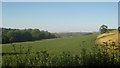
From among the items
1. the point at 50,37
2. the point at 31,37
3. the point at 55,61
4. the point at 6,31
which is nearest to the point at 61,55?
the point at 55,61

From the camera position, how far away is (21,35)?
1390 cm

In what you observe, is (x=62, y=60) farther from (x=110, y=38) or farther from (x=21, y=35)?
(x=21, y=35)

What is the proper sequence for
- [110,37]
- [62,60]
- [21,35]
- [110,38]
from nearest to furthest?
[62,60] → [110,38] → [110,37] → [21,35]

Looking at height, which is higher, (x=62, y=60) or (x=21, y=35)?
(x=62, y=60)

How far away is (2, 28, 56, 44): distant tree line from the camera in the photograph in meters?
12.6

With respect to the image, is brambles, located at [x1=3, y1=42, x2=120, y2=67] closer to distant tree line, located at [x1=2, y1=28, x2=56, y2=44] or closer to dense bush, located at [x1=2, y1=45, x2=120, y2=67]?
dense bush, located at [x1=2, y1=45, x2=120, y2=67]

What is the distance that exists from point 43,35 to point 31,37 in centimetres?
107

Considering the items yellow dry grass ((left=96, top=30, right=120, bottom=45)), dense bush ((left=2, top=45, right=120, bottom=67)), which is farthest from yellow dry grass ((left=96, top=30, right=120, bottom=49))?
dense bush ((left=2, top=45, right=120, bottom=67))

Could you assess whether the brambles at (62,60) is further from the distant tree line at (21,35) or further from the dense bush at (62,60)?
the distant tree line at (21,35)

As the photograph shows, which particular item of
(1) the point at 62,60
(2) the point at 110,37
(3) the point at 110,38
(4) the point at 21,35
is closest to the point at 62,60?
(1) the point at 62,60

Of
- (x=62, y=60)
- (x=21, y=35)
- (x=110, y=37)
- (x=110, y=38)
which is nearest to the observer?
(x=62, y=60)

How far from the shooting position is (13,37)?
13.0 meters

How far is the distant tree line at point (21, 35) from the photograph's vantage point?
12560 millimetres

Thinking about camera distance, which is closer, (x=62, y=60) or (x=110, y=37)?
(x=62, y=60)
